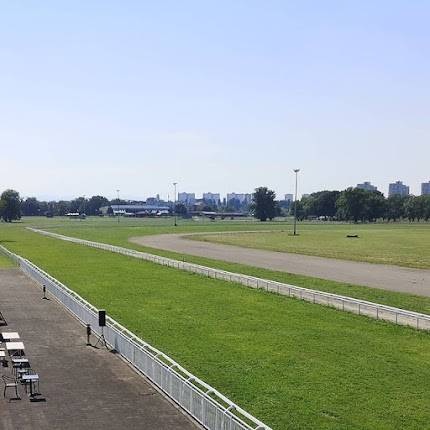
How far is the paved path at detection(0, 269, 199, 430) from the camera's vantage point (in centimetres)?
1652

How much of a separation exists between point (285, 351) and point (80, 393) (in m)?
8.96

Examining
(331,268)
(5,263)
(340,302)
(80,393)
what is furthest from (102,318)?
(5,263)

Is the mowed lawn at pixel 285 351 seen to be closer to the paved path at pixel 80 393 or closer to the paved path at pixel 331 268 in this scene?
the paved path at pixel 80 393

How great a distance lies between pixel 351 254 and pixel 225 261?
53.3 feet

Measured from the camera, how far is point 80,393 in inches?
751

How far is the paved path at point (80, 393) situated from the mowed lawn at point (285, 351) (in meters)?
2.48

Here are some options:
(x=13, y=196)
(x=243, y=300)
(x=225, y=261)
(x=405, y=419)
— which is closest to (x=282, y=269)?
(x=225, y=261)

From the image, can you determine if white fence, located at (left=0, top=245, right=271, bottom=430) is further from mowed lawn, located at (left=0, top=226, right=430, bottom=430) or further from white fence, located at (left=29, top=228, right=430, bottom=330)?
white fence, located at (left=29, top=228, right=430, bottom=330)

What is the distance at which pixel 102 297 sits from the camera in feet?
126

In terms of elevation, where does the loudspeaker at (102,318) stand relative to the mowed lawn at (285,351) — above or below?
above

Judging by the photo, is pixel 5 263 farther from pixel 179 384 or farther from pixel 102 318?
pixel 179 384

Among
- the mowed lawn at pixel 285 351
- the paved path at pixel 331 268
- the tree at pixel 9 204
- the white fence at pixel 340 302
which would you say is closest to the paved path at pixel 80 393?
the mowed lawn at pixel 285 351

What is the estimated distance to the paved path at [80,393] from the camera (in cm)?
1652

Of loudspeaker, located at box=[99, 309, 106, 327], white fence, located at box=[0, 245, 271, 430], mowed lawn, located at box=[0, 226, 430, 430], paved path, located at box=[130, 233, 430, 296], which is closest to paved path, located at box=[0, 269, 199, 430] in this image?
white fence, located at box=[0, 245, 271, 430]
